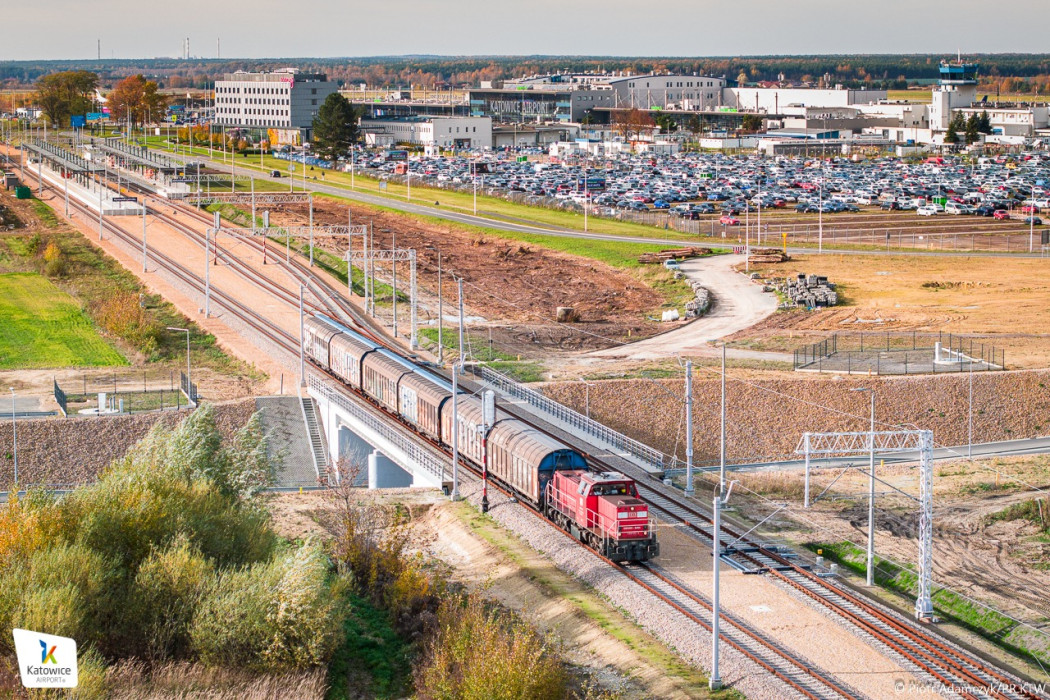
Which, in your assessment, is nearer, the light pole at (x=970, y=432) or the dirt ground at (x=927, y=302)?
the light pole at (x=970, y=432)

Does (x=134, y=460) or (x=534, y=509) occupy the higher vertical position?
(x=134, y=460)

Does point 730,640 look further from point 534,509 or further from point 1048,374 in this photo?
point 1048,374

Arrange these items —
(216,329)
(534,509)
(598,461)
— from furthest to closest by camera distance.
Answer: (216,329)
(598,461)
(534,509)

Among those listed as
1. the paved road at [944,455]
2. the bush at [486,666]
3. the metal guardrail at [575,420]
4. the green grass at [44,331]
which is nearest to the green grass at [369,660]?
the bush at [486,666]

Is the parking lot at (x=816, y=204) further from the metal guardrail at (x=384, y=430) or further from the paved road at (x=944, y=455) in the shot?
the metal guardrail at (x=384, y=430)

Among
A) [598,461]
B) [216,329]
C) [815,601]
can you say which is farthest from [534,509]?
[216,329]

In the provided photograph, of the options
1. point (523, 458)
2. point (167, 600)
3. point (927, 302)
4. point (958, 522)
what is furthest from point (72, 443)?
point (927, 302)

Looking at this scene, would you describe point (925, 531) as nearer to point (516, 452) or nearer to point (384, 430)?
point (516, 452)
